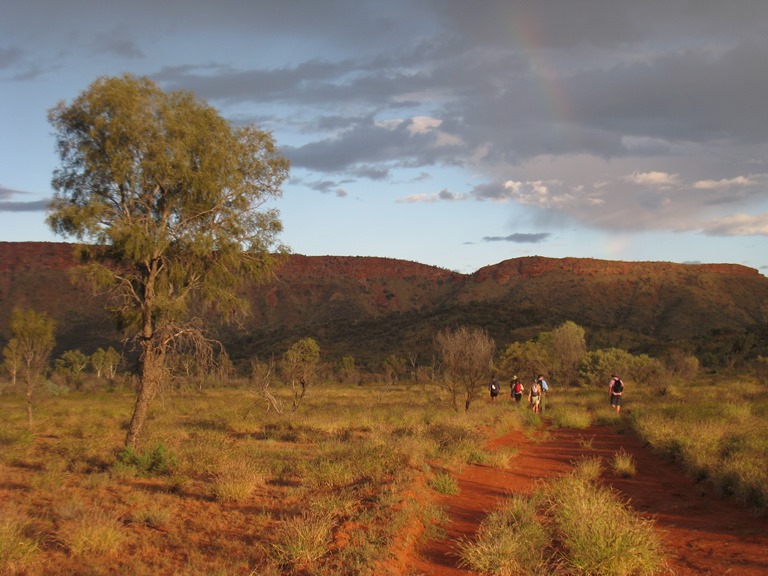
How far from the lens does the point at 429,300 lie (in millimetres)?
106688

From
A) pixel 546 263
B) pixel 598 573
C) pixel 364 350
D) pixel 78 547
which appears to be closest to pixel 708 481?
pixel 598 573

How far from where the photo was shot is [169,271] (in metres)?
12.9

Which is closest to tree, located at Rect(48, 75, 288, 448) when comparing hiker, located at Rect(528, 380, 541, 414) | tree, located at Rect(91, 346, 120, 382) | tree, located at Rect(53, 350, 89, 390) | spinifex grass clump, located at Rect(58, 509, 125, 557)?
spinifex grass clump, located at Rect(58, 509, 125, 557)

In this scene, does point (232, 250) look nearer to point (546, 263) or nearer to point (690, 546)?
point (690, 546)

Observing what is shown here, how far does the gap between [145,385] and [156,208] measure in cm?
379

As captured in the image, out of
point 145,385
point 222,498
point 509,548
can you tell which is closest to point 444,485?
point 222,498

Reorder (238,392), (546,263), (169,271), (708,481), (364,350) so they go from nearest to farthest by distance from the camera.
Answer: (708,481)
(169,271)
(238,392)
(364,350)
(546,263)

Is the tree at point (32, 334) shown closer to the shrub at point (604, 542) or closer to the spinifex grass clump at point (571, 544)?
the spinifex grass clump at point (571, 544)

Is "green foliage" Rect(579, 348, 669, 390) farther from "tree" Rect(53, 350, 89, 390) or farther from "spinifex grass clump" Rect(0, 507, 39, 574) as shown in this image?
"spinifex grass clump" Rect(0, 507, 39, 574)

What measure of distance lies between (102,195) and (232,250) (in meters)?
2.87

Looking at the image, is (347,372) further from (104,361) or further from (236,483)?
(236,483)

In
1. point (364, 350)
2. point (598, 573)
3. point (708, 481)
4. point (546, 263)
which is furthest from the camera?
point (546, 263)

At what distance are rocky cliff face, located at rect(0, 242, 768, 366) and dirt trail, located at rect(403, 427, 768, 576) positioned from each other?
47476 millimetres

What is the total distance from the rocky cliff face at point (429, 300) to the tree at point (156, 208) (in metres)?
48.6
